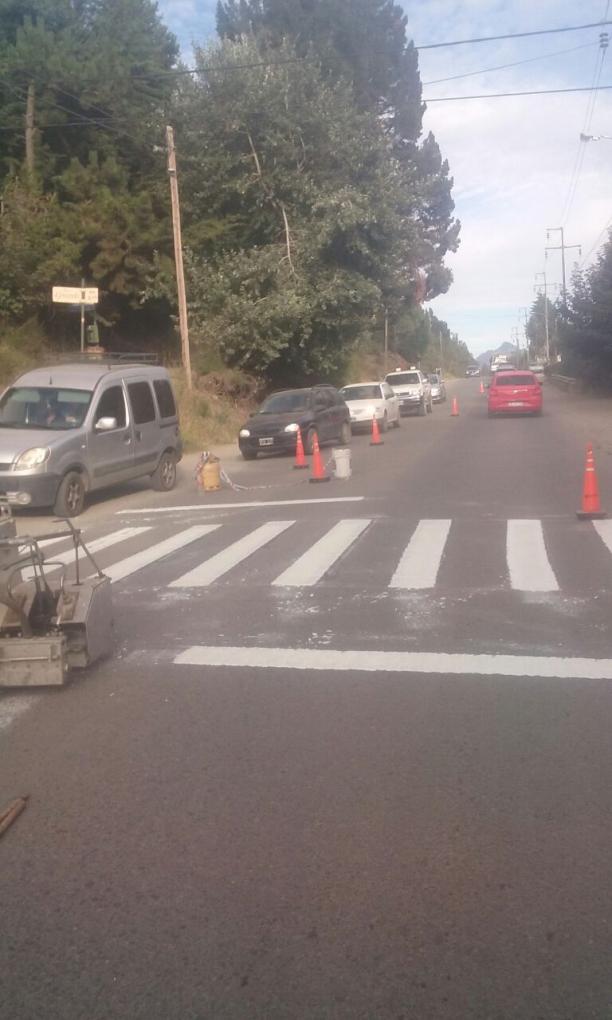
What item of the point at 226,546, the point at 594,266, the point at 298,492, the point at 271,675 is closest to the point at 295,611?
the point at 271,675

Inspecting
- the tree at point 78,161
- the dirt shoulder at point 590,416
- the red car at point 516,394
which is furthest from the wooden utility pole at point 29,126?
the dirt shoulder at point 590,416

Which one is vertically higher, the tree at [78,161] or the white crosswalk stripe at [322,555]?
the tree at [78,161]

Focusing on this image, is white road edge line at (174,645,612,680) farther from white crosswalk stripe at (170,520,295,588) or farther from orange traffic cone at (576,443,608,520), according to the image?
orange traffic cone at (576,443,608,520)

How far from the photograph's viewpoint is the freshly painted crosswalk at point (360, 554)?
955 cm

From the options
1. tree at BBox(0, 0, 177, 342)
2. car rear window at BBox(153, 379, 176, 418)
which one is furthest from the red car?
car rear window at BBox(153, 379, 176, 418)

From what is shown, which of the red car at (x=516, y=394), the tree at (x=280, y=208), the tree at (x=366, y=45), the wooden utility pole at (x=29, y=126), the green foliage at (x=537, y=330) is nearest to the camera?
the tree at (x=280, y=208)

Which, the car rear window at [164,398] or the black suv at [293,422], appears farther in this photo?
the black suv at [293,422]

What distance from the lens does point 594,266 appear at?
46.5 m

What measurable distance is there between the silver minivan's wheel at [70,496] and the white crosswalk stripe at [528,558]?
643 cm

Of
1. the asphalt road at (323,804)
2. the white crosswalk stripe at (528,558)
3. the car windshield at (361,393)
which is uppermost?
the car windshield at (361,393)

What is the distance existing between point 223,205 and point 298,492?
849 inches

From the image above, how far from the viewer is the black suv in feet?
75.5

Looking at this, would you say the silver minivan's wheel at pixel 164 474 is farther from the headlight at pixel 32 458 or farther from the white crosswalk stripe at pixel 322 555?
the white crosswalk stripe at pixel 322 555

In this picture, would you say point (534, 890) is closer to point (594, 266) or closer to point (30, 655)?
point (30, 655)
